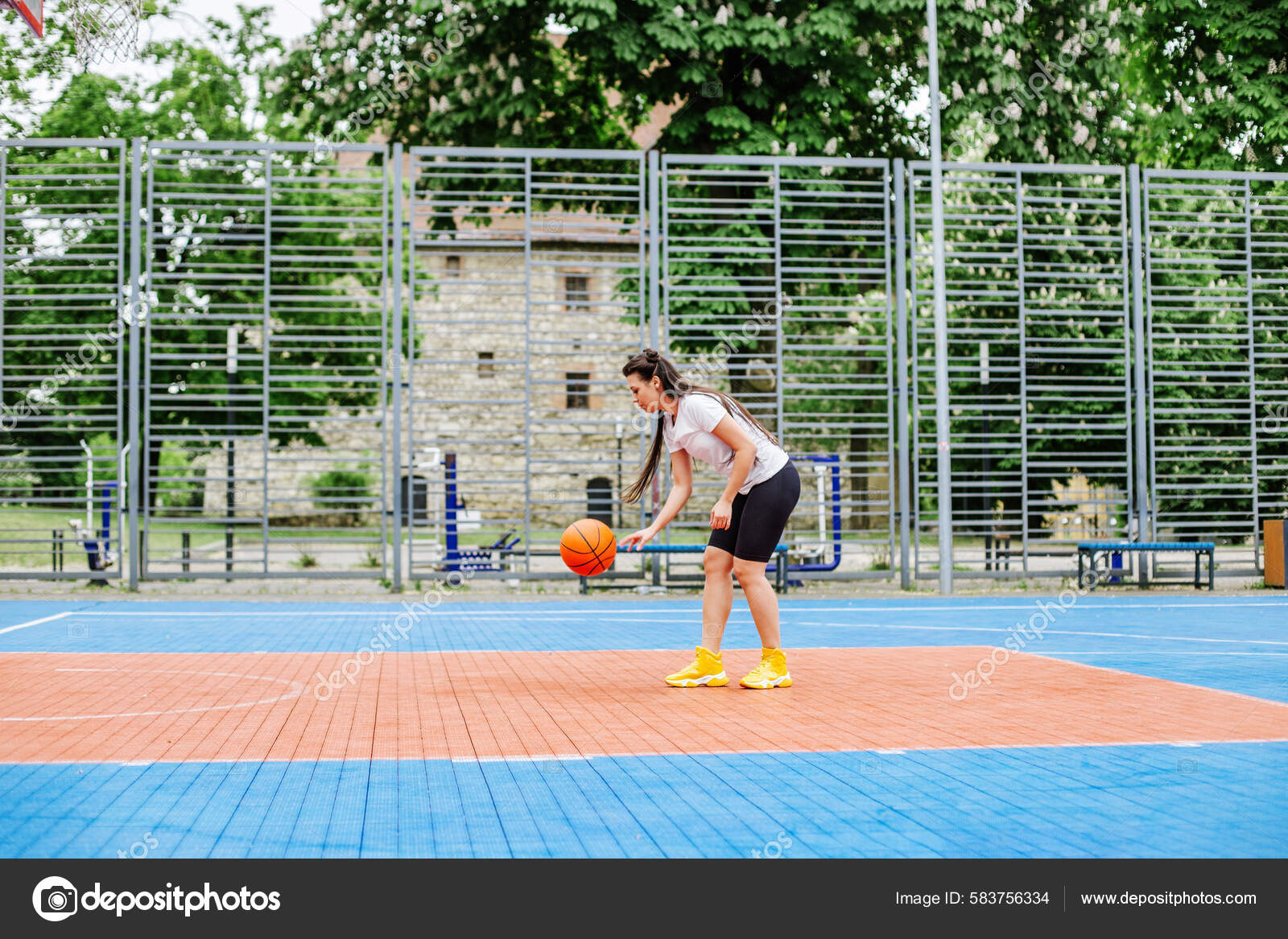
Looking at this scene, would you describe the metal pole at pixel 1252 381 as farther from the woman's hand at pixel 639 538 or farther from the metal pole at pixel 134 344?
the metal pole at pixel 134 344

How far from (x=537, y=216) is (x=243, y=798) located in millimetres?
15359

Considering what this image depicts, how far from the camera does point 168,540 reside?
3809 centimetres

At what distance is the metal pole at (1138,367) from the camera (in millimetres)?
17828

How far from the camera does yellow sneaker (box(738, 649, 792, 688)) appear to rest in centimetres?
762

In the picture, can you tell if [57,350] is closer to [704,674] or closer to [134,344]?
[134,344]

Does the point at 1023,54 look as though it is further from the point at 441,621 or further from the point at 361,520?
the point at 361,520

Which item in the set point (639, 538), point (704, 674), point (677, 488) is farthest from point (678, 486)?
point (704, 674)

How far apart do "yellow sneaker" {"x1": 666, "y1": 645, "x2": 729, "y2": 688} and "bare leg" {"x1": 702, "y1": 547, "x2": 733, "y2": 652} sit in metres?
0.06

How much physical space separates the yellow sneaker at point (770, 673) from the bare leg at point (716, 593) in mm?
288

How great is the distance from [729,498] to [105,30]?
721cm

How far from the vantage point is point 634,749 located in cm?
568

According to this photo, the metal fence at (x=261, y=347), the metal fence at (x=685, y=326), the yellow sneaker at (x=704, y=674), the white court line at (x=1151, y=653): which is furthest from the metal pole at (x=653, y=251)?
the yellow sneaker at (x=704, y=674)
